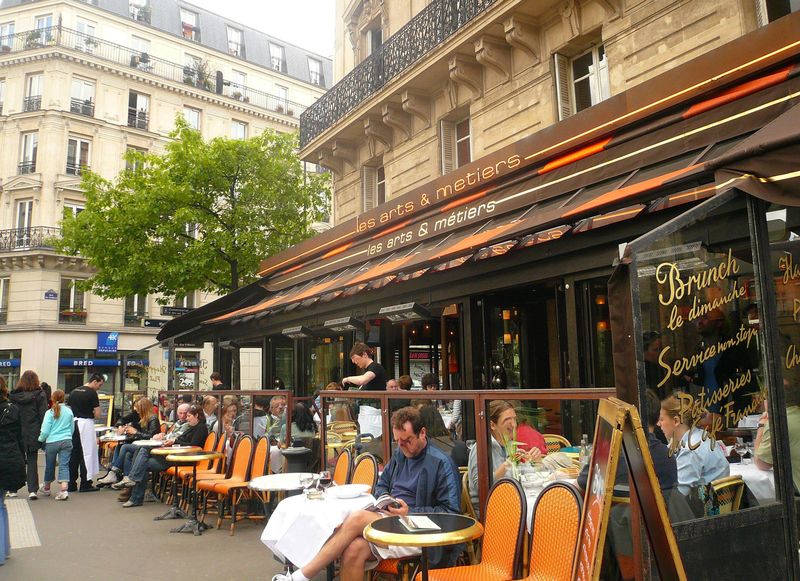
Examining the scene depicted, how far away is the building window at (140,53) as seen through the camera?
3359cm

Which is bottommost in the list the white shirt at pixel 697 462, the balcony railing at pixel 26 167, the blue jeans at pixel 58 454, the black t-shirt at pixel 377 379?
the blue jeans at pixel 58 454

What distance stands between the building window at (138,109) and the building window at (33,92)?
424 centimetres

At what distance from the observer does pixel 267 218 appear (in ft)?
63.4

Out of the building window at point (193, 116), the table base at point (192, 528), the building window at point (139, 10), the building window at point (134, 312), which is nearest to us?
the table base at point (192, 528)

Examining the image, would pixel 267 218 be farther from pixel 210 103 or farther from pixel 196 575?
pixel 210 103

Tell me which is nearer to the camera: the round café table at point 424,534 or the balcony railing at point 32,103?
the round café table at point 424,534

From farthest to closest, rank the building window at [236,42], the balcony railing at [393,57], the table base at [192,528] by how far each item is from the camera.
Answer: the building window at [236,42]
the balcony railing at [393,57]
the table base at [192,528]

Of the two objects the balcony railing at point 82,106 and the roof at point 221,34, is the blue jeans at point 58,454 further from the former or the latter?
the roof at point 221,34

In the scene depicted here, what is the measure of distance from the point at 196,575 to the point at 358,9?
1554 cm

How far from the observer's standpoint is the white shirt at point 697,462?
3.12 meters

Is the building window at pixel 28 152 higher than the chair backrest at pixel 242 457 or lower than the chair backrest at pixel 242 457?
higher

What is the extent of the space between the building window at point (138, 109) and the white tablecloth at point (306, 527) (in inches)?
1309

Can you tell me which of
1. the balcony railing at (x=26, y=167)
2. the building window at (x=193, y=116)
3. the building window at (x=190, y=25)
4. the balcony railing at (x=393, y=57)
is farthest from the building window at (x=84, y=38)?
the balcony railing at (x=393, y=57)

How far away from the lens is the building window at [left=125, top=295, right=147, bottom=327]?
3114 centimetres
